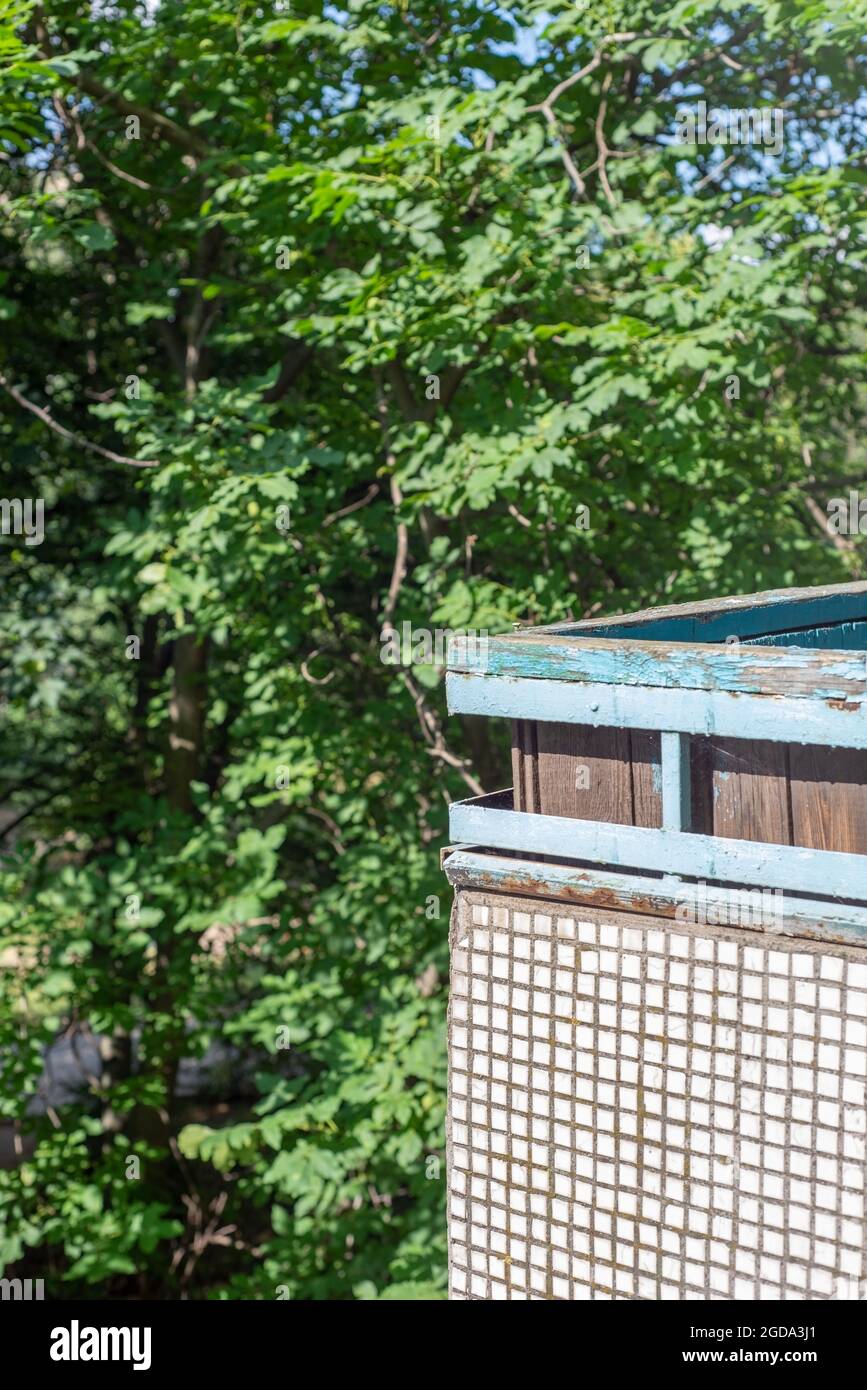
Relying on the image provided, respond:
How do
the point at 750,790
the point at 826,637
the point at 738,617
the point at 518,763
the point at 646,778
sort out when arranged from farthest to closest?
1. the point at 826,637
2. the point at 738,617
3. the point at 518,763
4. the point at 646,778
5. the point at 750,790

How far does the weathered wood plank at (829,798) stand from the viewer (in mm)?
2256

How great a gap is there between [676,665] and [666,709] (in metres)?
0.08

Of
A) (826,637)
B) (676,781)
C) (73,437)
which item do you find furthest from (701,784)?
(73,437)

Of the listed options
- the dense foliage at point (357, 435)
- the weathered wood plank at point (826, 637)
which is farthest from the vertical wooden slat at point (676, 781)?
the dense foliage at point (357, 435)

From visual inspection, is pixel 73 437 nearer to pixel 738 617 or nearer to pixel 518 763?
pixel 738 617

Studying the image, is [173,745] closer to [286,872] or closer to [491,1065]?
[286,872]

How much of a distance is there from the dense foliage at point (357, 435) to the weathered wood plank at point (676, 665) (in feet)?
10.6

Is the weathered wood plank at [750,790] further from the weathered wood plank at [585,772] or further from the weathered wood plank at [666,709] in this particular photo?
the weathered wood plank at [585,772]

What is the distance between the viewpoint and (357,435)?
A: 26.2 feet

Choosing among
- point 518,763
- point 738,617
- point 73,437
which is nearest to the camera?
point 518,763

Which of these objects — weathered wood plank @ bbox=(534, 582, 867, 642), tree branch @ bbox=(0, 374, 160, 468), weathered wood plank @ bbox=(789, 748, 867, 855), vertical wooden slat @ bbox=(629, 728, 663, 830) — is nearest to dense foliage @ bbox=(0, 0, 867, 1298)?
tree branch @ bbox=(0, 374, 160, 468)

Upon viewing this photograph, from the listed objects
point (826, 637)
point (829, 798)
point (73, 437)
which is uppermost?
point (73, 437)

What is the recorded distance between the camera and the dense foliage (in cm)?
615

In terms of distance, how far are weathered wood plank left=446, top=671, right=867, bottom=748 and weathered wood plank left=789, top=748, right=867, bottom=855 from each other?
0.09 metres
